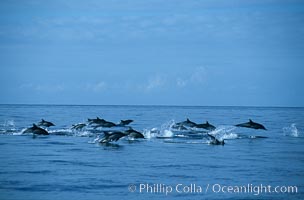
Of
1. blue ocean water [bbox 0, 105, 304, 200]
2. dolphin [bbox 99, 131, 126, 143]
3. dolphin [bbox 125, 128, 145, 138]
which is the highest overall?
dolphin [bbox 125, 128, 145, 138]

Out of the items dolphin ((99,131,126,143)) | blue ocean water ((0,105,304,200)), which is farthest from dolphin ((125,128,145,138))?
dolphin ((99,131,126,143))

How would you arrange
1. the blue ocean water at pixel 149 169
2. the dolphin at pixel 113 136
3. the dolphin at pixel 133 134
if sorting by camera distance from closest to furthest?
the blue ocean water at pixel 149 169 < the dolphin at pixel 113 136 < the dolphin at pixel 133 134

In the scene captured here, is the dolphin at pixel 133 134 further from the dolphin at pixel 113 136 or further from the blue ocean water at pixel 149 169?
the dolphin at pixel 113 136

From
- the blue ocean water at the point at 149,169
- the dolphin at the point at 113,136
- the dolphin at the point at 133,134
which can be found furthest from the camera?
the dolphin at the point at 133,134

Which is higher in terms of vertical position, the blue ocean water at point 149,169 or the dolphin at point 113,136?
the dolphin at point 113,136

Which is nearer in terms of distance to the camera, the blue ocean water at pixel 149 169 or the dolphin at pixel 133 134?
the blue ocean water at pixel 149 169

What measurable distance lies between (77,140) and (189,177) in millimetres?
18520

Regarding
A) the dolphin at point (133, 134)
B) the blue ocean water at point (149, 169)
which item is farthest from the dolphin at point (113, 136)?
the dolphin at point (133, 134)

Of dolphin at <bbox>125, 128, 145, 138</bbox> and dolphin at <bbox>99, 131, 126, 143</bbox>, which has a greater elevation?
dolphin at <bbox>125, 128, 145, 138</bbox>

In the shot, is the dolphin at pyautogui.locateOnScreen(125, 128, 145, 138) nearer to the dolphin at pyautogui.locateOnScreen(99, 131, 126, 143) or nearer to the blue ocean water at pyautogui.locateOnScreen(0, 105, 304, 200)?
Result: the blue ocean water at pyautogui.locateOnScreen(0, 105, 304, 200)

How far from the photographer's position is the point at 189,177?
70.5ft

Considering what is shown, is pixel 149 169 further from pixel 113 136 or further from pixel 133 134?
pixel 133 134

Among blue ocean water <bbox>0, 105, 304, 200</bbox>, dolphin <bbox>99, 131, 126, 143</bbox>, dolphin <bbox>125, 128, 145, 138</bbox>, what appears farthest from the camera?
dolphin <bbox>125, 128, 145, 138</bbox>

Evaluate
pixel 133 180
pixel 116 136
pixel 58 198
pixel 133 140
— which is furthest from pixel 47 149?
pixel 58 198
